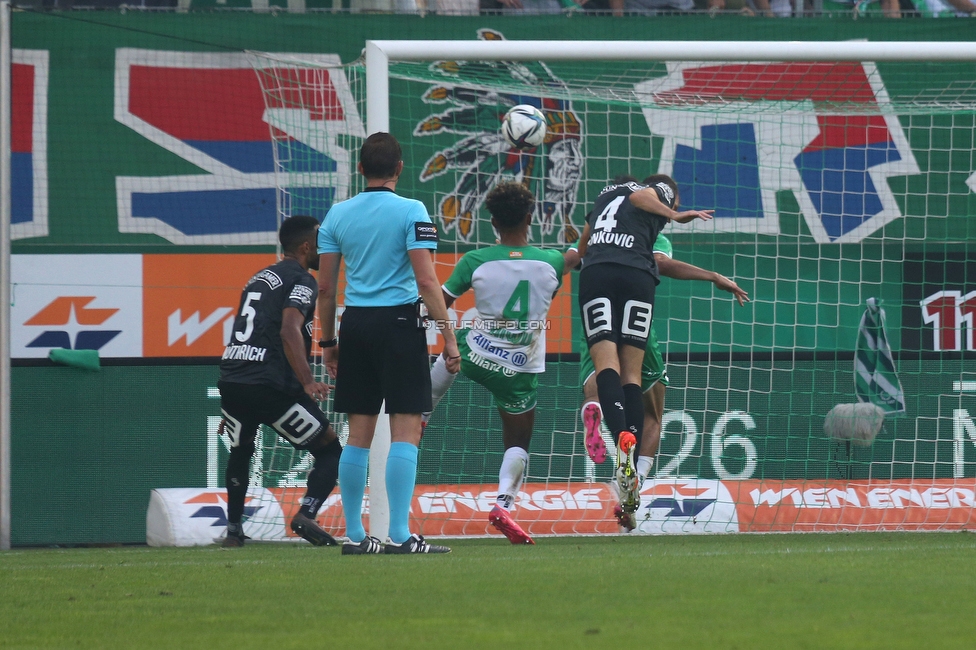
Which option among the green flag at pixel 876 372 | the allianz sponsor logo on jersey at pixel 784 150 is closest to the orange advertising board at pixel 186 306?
the allianz sponsor logo on jersey at pixel 784 150

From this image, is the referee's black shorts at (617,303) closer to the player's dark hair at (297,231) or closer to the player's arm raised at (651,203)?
the player's arm raised at (651,203)

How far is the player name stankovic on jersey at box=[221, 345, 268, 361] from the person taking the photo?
6793 mm

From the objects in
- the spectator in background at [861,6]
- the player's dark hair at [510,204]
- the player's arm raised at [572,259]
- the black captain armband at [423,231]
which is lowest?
the player's arm raised at [572,259]

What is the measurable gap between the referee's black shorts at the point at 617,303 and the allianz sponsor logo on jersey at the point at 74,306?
415cm

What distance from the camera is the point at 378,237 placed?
5445 mm

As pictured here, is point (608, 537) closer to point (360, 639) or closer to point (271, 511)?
point (271, 511)

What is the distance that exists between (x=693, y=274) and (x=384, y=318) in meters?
2.06

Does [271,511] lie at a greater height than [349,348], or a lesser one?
lesser

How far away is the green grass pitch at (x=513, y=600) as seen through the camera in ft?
10.5

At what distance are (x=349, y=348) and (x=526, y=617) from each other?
2192 mm

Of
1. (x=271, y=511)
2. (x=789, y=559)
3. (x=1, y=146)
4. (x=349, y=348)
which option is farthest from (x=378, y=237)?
(x=1, y=146)

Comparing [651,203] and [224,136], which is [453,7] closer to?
[224,136]

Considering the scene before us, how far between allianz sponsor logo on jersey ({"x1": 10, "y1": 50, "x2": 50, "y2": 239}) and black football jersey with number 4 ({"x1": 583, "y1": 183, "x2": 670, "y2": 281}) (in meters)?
4.80

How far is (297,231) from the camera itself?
22.6ft
